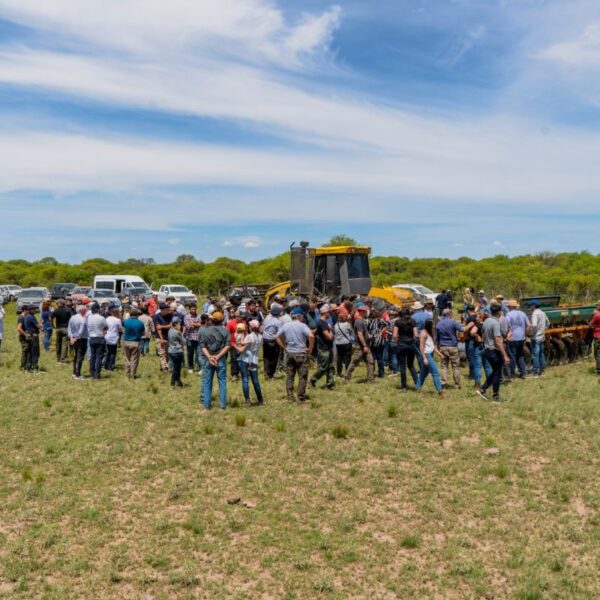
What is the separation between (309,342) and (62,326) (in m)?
8.01

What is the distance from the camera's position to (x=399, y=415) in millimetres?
11031

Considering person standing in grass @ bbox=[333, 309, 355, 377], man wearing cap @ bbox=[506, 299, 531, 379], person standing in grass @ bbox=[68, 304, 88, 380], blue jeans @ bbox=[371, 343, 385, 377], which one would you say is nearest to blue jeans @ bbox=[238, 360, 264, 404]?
person standing in grass @ bbox=[333, 309, 355, 377]

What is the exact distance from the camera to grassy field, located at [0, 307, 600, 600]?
→ 618 centimetres

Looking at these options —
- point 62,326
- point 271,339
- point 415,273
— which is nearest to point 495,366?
point 271,339

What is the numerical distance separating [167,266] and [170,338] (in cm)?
8472

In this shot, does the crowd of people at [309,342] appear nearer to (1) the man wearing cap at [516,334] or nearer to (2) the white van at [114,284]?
(1) the man wearing cap at [516,334]

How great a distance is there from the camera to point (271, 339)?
13680mm

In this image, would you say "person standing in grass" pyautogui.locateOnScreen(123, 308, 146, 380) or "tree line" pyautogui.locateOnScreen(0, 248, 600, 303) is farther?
"tree line" pyautogui.locateOnScreen(0, 248, 600, 303)

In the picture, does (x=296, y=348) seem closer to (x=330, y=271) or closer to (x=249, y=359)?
(x=249, y=359)

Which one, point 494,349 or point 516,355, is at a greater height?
point 494,349

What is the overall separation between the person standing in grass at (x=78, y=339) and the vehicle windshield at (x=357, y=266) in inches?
385

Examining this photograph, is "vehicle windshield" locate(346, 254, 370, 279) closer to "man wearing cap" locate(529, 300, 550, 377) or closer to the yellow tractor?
the yellow tractor

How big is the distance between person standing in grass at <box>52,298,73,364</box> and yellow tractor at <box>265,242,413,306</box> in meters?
7.81

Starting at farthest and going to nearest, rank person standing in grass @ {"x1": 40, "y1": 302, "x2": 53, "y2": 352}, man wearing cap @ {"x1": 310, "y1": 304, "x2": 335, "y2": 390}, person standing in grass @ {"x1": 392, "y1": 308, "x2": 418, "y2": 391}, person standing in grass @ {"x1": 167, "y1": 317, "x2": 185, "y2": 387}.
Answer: person standing in grass @ {"x1": 40, "y1": 302, "x2": 53, "y2": 352} → person standing in grass @ {"x1": 167, "y1": 317, "x2": 185, "y2": 387} → man wearing cap @ {"x1": 310, "y1": 304, "x2": 335, "y2": 390} → person standing in grass @ {"x1": 392, "y1": 308, "x2": 418, "y2": 391}
